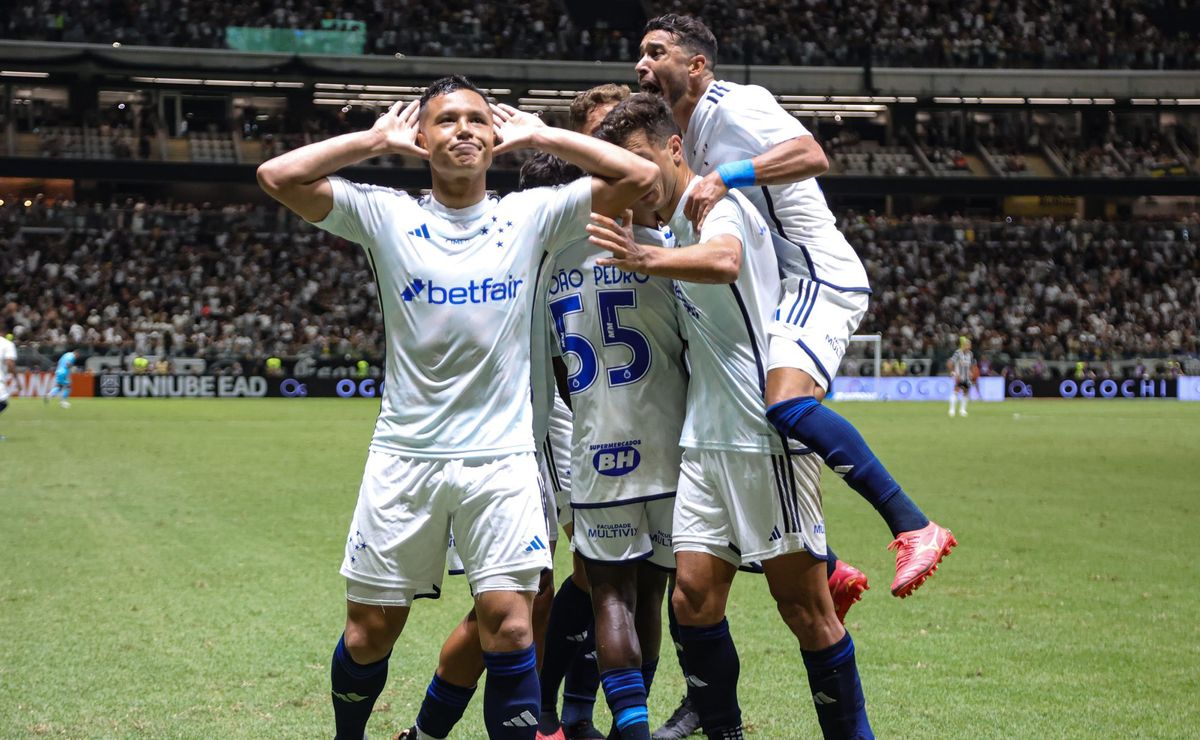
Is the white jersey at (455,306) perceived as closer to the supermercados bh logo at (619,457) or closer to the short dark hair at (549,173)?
the supermercados bh logo at (619,457)

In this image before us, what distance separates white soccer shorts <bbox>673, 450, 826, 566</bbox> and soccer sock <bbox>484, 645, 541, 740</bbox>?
87 cm

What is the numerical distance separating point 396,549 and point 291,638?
312 cm

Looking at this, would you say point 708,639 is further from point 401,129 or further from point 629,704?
point 401,129

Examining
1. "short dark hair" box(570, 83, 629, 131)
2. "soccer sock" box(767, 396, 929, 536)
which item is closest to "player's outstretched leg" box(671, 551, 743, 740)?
"soccer sock" box(767, 396, 929, 536)

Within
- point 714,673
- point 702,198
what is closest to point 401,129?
point 702,198

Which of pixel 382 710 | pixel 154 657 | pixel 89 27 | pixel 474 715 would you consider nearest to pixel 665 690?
pixel 474 715

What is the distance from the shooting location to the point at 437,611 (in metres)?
7.99

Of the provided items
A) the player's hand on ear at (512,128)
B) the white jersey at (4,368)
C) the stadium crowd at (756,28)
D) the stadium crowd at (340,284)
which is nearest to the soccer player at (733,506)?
the player's hand on ear at (512,128)

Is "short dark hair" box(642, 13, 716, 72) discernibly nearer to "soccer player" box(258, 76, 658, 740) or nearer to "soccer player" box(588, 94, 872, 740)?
"soccer player" box(588, 94, 872, 740)

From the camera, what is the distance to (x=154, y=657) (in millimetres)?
6461

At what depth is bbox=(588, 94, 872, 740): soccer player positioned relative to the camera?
4602mm

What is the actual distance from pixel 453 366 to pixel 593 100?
1833mm

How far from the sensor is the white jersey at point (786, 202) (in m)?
5.11

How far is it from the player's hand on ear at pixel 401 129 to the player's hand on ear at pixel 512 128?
0.86 feet
